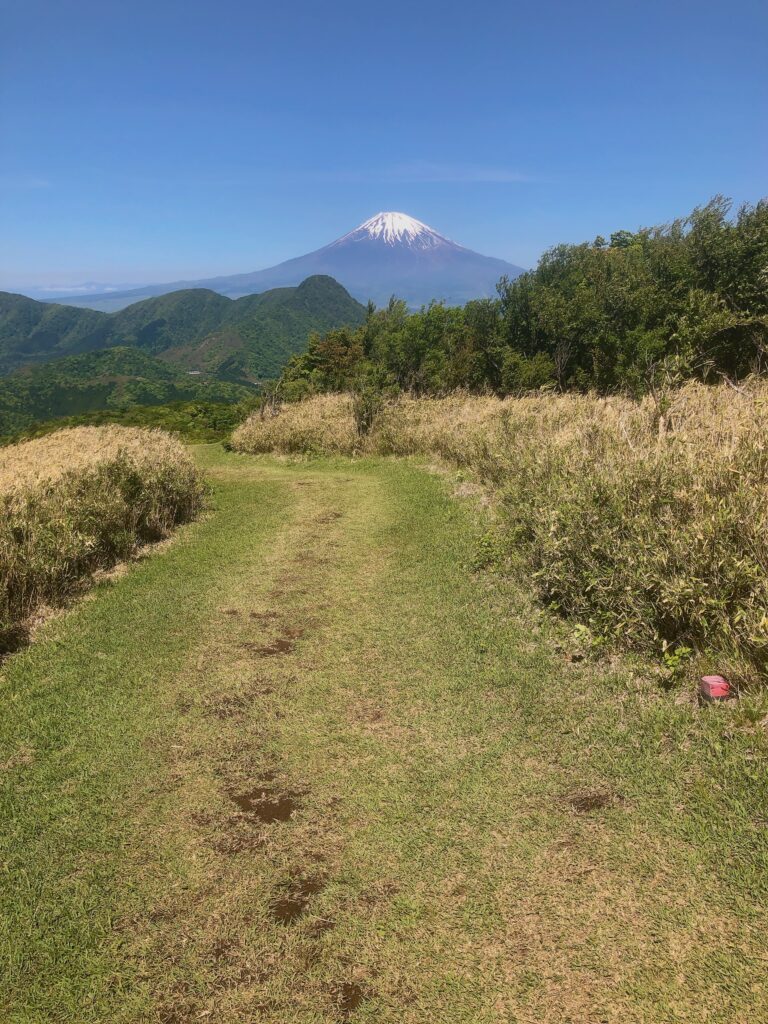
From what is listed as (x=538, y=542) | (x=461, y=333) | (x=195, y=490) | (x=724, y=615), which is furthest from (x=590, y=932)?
(x=461, y=333)

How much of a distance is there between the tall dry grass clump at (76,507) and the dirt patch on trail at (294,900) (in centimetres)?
461

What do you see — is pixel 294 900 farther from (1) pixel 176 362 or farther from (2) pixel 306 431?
(1) pixel 176 362

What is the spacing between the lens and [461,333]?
81.0ft

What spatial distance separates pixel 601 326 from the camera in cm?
2261

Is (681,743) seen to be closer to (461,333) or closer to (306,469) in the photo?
(306,469)

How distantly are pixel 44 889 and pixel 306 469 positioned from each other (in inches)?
500

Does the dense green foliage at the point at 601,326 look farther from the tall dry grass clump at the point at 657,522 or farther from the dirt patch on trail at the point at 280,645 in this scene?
the dirt patch on trail at the point at 280,645

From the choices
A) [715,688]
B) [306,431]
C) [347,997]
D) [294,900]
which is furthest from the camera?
[306,431]

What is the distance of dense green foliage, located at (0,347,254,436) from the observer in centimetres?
6988

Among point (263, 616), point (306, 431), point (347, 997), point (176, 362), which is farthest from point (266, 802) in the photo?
point (176, 362)

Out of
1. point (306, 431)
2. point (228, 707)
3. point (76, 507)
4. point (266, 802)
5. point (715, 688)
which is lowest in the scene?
point (266, 802)

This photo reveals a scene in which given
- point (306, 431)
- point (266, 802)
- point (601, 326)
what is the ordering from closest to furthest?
point (266, 802) → point (306, 431) → point (601, 326)

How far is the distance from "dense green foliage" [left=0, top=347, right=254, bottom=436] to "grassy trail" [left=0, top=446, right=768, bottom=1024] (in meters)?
62.0

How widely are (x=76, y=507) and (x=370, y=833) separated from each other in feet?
21.4
